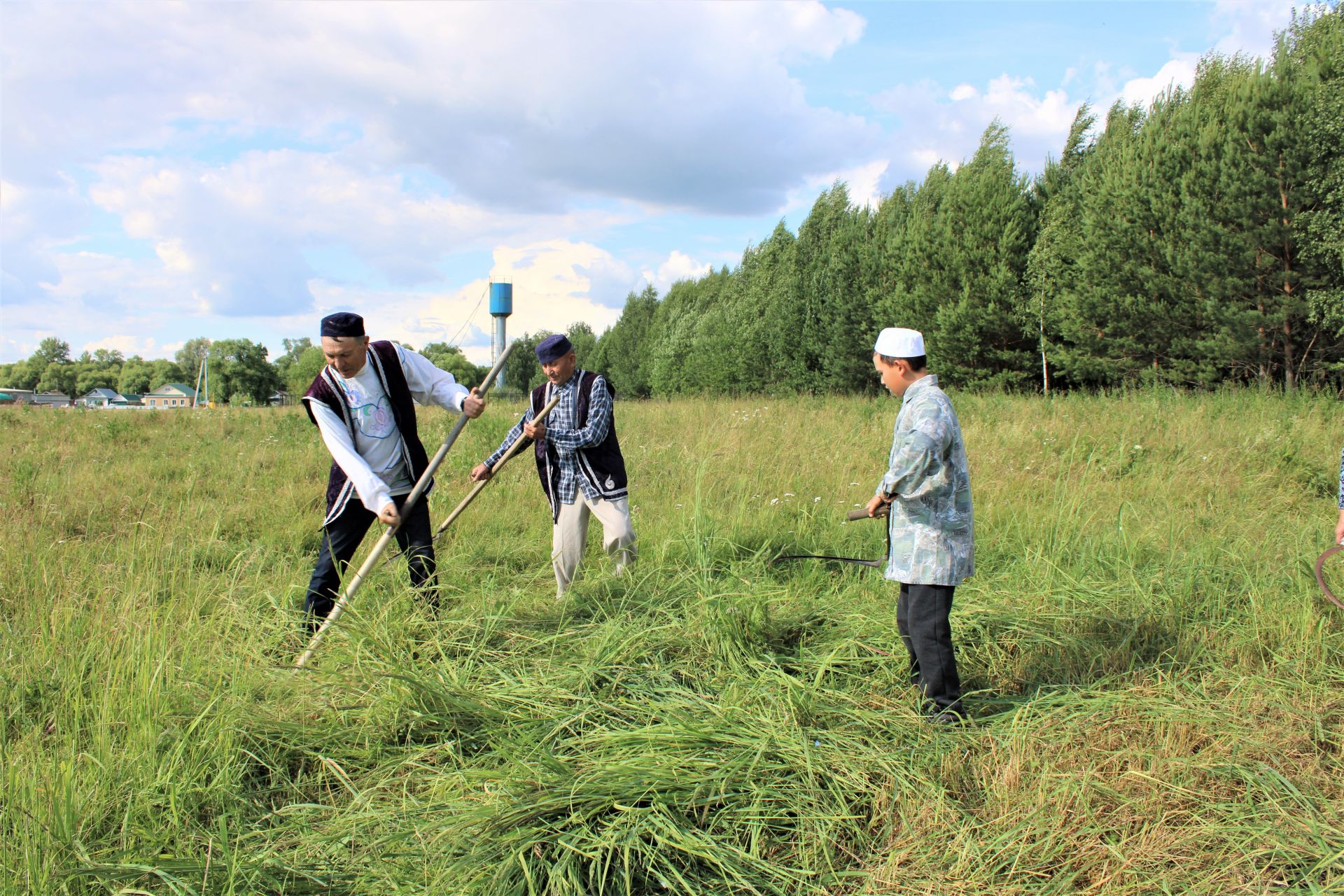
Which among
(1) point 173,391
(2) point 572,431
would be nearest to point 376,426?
(2) point 572,431

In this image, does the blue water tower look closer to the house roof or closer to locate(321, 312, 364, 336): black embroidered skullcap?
locate(321, 312, 364, 336): black embroidered skullcap

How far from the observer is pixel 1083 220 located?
14195 mm

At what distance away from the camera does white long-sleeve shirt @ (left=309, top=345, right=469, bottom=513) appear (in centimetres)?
328

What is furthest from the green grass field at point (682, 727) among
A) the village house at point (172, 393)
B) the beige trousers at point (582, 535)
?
the village house at point (172, 393)

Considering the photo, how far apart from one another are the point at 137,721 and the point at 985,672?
3.19 meters

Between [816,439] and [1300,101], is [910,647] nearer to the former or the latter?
[816,439]

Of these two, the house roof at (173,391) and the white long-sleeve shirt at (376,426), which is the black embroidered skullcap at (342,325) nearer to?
the white long-sleeve shirt at (376,426)

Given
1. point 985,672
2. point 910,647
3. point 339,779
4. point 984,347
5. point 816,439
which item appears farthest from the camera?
point 984,347

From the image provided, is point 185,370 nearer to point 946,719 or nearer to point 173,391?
point 173,391

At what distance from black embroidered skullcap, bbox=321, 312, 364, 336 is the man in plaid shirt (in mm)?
969

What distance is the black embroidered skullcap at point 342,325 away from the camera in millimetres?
3334

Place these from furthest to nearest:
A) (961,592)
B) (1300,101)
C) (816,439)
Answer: (1300,101) < (816,439) < (961,592)

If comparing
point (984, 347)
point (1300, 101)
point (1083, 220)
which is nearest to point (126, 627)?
point (1300, 101)

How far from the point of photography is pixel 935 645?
2.80 metres
